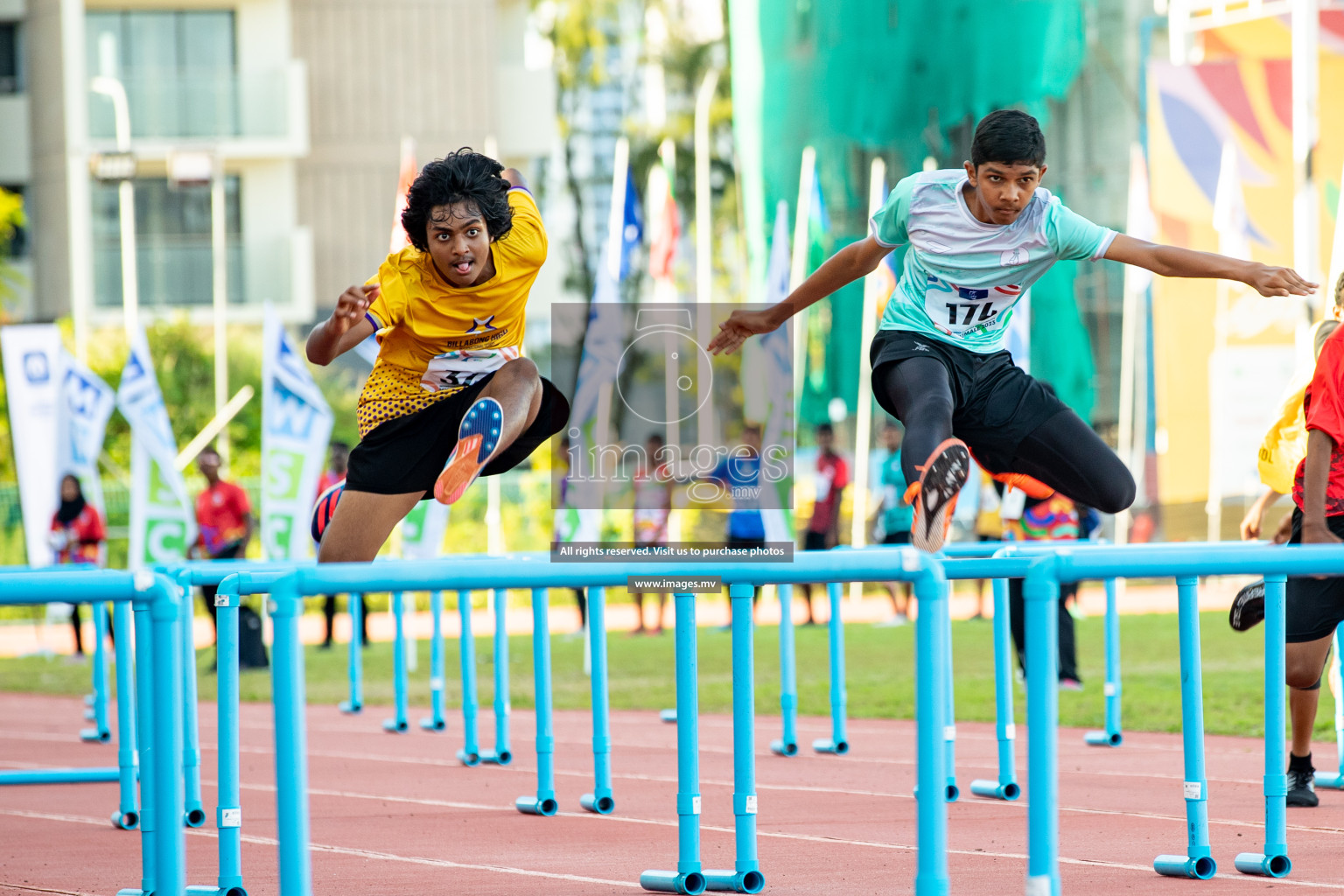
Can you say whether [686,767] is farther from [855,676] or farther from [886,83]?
[886,83]

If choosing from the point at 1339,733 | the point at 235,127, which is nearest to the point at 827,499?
the point at 1339,733

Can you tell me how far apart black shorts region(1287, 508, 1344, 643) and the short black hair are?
1.76 metres

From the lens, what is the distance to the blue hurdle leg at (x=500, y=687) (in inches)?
298

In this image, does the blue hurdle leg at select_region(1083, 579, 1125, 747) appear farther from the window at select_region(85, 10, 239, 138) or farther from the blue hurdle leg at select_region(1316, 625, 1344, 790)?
the window at select_region(85, 10, 239, 138)

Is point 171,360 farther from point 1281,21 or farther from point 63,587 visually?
point 63,587

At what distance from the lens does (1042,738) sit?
352cm

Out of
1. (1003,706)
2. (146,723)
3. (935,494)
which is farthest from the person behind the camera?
(1003,706)

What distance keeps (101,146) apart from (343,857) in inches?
900

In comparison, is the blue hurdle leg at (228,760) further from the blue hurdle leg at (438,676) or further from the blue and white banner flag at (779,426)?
the blue and white banner flag at (779,426)

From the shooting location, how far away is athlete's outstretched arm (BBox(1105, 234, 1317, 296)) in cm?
460

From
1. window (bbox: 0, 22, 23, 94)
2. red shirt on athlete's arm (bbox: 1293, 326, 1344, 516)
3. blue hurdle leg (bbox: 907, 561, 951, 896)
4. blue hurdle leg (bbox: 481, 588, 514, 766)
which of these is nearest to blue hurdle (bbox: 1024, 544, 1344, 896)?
blue hurdle leg (bbox: 907, 561, 951, 896)

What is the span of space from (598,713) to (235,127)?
22.7 meters

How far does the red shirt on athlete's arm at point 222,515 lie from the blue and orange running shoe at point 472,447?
Answer: 7.91 m

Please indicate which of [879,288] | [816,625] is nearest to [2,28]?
[879,288]
